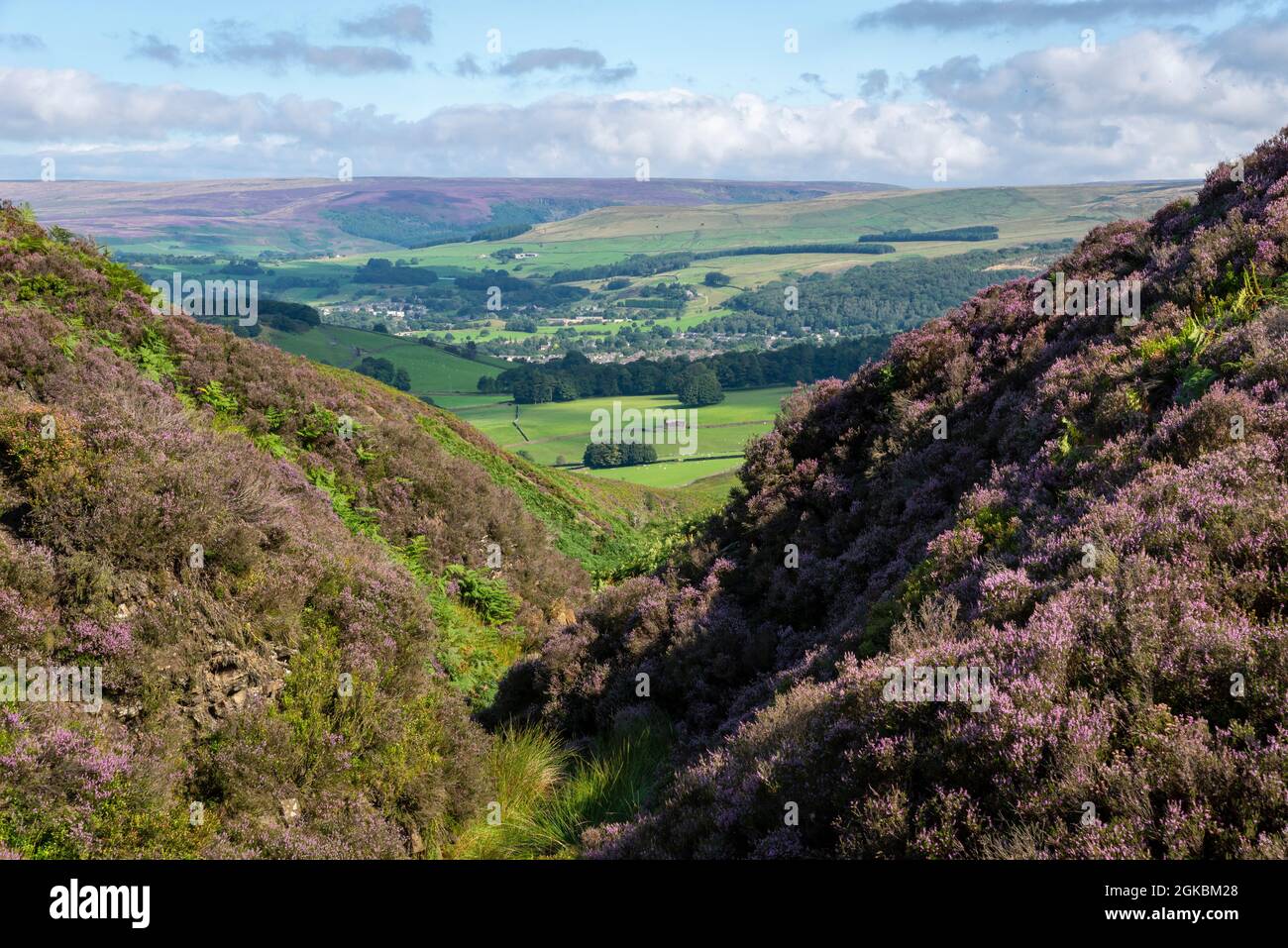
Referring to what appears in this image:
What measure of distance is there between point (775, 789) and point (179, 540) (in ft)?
20.2

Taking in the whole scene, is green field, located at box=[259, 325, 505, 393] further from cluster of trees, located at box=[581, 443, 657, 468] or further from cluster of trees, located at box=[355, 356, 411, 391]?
cluster of trees, located at box=[581, 443, 657, 468]

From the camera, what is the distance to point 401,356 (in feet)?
333

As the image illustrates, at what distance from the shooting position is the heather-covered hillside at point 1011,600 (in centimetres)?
395

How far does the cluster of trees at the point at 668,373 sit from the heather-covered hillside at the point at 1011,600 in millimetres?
87480

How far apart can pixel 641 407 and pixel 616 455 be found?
23370mm

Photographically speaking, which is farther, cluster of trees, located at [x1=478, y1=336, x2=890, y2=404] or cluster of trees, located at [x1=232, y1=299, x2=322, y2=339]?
cluster of trees, located at [x1=478, y1=336, x2=890, y2=404]

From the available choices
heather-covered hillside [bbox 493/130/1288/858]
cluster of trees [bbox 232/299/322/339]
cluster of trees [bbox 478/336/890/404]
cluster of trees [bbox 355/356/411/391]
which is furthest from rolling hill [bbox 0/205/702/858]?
cluster of trees [bbox 478/336/890/404]

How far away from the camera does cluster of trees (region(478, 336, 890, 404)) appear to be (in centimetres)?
10238

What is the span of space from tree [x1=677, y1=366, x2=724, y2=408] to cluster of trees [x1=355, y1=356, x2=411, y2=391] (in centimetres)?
3193

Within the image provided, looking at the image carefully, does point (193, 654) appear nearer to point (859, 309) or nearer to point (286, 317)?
point (286, 317)

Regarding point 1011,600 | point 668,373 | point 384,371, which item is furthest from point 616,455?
point 1011,600

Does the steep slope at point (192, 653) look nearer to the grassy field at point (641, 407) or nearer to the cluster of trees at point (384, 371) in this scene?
the grassy field at point (641, 407)

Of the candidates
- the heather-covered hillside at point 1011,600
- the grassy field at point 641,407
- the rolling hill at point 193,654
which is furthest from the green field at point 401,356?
the heather-covered hillside at point 1011,600
